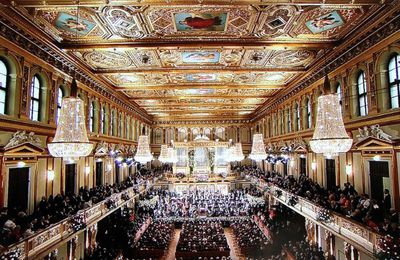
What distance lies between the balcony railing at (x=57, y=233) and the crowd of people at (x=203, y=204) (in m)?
12.2

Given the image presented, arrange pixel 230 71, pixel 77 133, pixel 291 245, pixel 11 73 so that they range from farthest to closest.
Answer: pixel 291 245 → pixel 230 71 → pixel 11 73 → pixel 77 133

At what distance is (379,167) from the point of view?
12.0 m

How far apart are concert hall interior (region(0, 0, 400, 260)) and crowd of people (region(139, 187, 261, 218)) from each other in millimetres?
3766

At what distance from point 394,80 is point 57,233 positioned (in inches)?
571

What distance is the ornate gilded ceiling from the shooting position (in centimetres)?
984

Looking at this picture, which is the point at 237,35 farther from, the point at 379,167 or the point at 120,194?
the point at 120,194

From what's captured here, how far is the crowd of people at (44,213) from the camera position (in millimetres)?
9016

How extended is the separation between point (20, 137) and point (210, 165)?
92.1ft

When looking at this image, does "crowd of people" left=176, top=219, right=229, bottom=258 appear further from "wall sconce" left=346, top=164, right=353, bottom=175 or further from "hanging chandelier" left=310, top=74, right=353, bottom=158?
"hanging chandelier" left=310, top=74, right=353, bottom=158

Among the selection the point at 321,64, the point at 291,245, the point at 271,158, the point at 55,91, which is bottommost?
the point at 291,245

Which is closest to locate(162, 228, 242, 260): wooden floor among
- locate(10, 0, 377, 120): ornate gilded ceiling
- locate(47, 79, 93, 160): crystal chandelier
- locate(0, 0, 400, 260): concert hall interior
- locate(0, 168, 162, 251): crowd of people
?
locate(0, 0, 400, 260): concert hall interior

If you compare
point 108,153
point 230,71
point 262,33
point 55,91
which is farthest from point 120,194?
point 262,33

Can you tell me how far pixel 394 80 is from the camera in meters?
10.8


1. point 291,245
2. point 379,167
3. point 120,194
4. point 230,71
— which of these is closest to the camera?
point 379,167
